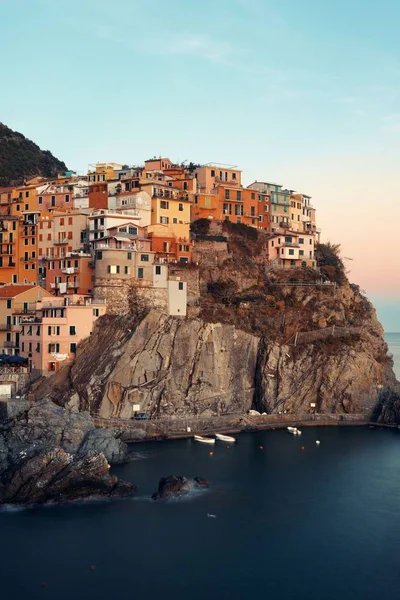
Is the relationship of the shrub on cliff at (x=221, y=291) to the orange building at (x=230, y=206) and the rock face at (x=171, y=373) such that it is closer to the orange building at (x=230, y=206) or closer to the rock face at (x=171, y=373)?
the rock face at (x=171, y=373)

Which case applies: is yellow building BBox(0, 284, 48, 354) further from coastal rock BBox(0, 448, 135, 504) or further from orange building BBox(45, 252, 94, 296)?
coastal rock BBox(0, 448, 135, 504)

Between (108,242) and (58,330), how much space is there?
8.74 metres

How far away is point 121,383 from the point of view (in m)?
69.9

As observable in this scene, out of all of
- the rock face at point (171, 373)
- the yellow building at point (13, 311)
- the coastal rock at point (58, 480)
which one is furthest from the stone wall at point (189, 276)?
the coastal rock at point (58, 480)

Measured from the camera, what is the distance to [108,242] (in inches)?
3007

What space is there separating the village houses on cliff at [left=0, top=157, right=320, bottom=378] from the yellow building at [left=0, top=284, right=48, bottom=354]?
0.08 m

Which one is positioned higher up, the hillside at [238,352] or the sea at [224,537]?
the hillside at [238,352]

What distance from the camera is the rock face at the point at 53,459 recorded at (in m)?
52.3

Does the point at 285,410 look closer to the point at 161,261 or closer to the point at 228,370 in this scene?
the point at 228,370

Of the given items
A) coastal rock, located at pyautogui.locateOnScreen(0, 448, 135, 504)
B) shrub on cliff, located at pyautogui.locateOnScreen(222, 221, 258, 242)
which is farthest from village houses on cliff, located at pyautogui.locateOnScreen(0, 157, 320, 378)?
coastal rock, located at pyautogui.locateOnScreen(0, 448, 135, 504)

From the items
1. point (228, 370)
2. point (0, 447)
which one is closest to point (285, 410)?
point (228, 370)

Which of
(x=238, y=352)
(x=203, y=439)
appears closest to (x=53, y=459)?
(x=203, y=439)

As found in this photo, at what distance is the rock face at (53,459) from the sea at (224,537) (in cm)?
134

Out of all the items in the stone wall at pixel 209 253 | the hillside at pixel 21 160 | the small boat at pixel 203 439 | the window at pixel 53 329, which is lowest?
the small boat at pixel 203 439
